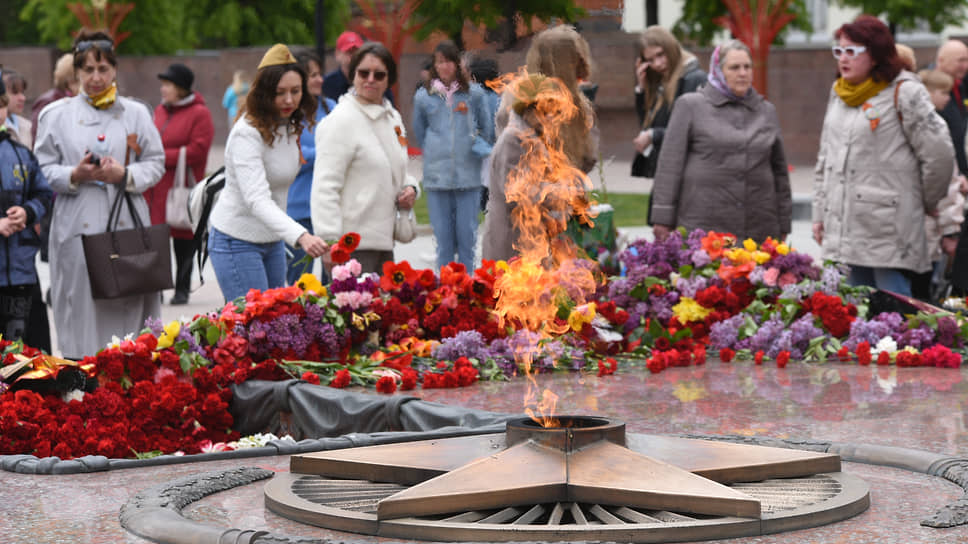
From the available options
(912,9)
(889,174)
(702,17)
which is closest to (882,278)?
(889,174)

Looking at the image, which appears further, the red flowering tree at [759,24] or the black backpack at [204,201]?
the red flowering tree at [759,24]

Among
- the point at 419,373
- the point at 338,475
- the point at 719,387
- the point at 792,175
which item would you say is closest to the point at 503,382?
the point at 419,373

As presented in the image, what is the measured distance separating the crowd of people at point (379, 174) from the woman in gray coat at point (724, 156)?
0.03ft

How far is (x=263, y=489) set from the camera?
455 cm

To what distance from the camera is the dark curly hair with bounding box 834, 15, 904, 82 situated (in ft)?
26.4

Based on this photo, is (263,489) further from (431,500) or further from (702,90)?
(702,90)

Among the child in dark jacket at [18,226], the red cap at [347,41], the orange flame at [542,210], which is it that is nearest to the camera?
the orange flame at [542,210]

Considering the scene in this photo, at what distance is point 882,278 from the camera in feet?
27.7

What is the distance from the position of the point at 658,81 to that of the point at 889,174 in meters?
2.24

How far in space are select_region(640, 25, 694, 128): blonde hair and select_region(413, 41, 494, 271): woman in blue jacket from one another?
110 cm

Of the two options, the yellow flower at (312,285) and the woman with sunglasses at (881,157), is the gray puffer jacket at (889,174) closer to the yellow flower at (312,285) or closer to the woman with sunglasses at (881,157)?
the woman with sunglasses at (881,157)

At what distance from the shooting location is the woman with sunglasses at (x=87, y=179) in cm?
780

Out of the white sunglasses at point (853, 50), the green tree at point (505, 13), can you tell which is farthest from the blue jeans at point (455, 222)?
the green tree at point (505, 13)

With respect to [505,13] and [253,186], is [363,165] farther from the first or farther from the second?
[505,13]
